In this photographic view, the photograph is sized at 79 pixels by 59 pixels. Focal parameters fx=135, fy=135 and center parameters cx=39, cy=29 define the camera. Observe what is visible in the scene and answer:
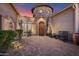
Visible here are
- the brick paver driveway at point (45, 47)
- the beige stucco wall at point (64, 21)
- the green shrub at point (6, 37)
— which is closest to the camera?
the green shrub at point (6, 37)

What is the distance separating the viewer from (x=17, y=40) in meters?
4.49

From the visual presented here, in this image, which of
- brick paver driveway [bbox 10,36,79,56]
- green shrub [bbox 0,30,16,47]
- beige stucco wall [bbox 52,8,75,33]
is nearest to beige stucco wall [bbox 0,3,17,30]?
green shrub [bbox 0,30,16,47]

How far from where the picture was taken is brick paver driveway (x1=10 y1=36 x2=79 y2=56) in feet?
14.1

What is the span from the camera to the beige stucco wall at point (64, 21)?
4.60 m

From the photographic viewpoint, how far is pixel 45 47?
4480 millimetres

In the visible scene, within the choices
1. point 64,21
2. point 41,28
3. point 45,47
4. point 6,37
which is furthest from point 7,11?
point 64,21

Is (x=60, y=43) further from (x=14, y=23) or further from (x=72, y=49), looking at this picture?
(x=14, y=23)

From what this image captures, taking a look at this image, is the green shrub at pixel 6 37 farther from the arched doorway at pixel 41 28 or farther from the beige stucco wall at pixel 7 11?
the arched doorway at pixel 41 28

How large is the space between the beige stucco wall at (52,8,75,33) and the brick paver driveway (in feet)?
1.49

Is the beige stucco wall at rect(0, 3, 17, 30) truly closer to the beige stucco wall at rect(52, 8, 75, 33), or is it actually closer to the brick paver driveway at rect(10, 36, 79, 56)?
the brick paver driveway at rect(10, 36, 79, 56)

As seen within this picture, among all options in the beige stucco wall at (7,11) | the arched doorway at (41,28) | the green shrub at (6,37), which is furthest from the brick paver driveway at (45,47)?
the beige stucco wall at (7,11)

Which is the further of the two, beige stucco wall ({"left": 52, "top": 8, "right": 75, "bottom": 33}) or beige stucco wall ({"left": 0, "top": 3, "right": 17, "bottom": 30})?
beige stucco wall ({"left": 52, "top": 8, "right": 75, "bottom": 33})

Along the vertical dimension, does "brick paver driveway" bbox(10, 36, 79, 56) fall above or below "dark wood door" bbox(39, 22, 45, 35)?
below

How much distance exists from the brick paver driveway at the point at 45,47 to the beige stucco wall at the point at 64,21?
453mm
